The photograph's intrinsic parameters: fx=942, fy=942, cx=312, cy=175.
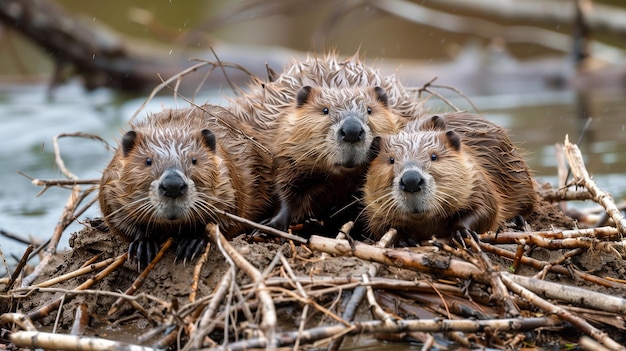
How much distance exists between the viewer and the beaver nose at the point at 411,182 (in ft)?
A: 13.6

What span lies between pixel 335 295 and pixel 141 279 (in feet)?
3.06

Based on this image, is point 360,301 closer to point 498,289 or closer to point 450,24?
point 498,289

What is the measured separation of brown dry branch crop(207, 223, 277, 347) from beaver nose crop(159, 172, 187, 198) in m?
0.21

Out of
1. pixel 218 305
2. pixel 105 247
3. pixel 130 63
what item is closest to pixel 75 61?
pixel 130 63

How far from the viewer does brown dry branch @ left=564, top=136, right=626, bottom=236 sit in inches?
166

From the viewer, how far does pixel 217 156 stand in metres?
4.42

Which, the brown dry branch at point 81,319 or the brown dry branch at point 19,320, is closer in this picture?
the brown dry branch at point 19,320

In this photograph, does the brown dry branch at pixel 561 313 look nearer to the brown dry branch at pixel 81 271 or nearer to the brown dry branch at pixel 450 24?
the brown dry branch at pixel 81 271

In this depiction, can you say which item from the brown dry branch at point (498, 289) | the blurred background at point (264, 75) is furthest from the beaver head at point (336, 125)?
the blurred background at point (264, 75)

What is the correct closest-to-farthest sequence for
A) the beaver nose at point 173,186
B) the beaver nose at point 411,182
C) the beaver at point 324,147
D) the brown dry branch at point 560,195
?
the beaver nose at point 173,186 → the beaver nose at point 411,182 → the beaver at point 324,147 → the brown dry branch at point 560,195

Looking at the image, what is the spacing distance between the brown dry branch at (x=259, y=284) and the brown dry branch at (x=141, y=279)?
0.27 m

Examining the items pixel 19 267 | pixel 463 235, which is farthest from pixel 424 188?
pixel 19 267

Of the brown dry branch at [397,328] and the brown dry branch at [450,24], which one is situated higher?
the brown dry branch at [450,24]

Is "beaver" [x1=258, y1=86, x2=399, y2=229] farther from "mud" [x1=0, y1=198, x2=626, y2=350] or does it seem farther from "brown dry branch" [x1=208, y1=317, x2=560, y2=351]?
"brown dry branch" [x1=208, y1=317, x2=560, y2=351]
